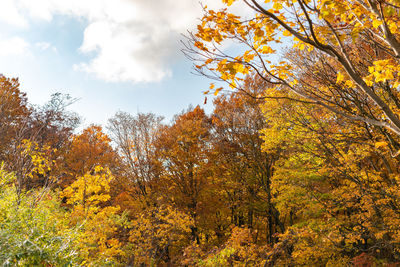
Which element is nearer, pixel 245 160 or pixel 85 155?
pixel 245 160

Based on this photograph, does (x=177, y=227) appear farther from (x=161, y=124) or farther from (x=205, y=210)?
(x=161, y=124)

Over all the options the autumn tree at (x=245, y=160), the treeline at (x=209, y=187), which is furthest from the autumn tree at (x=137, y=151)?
the autumn tree at (x=245, y=160)

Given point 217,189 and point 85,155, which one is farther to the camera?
point 85,155

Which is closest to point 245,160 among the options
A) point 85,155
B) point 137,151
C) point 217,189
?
point 217,189

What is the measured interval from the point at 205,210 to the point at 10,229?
36.1 feet

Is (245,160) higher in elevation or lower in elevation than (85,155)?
lower

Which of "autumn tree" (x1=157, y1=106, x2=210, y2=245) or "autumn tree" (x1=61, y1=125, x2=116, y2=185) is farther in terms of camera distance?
"autumn tree" (x1=61, y1=125, x2=116, y2=185)

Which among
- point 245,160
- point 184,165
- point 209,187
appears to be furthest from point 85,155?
point 245,160

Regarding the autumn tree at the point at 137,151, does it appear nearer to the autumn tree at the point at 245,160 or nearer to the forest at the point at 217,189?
the forest at the point at 217,189

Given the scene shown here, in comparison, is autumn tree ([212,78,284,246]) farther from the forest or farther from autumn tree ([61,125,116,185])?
autumn tree ([61,125,116,185])

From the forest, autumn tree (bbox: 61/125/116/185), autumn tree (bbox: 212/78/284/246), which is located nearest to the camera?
the forest

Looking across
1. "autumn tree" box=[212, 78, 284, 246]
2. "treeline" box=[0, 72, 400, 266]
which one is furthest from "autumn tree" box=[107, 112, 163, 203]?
"autumn tree" box=[212, 78, 284, 246]

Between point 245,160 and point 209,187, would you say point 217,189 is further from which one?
point 245,160

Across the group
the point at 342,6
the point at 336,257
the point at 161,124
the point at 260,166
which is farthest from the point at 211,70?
the point at 161,124
